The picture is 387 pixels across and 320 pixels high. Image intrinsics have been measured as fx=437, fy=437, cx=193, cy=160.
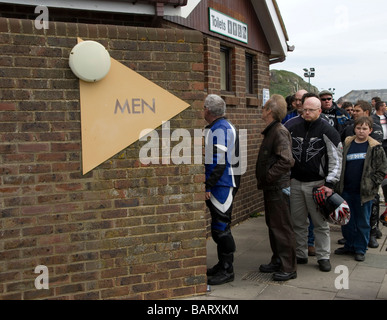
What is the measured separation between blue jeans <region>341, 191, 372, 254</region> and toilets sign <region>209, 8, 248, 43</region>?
3.19 m

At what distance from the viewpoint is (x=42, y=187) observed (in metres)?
3.67

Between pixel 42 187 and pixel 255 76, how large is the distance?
228 inches

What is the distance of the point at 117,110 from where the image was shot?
3.93 meters

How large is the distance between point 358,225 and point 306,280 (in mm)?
1311

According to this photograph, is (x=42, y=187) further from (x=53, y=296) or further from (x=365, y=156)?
(x=365, y=156)

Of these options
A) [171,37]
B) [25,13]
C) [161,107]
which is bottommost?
[161,107]

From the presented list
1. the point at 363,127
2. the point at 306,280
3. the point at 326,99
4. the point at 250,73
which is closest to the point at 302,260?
the point at 306,280

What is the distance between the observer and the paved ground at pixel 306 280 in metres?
4.29

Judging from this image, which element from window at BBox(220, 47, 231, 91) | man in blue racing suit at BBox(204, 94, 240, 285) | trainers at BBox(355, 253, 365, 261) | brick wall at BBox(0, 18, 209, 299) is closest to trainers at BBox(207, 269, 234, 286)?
man in blue racing suit at BBox(204, 94, 240, 285)

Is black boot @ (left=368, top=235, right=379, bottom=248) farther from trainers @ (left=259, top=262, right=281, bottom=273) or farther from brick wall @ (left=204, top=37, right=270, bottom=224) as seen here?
brick wall @ (left=204, top=37, right=270, bottom=224)

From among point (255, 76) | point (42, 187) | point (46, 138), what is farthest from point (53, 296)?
point (255, 76)

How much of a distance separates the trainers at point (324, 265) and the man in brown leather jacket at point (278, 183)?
0.45 metres

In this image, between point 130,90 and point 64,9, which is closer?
point 130,90

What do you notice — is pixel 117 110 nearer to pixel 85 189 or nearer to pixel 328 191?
pixel 85 189
